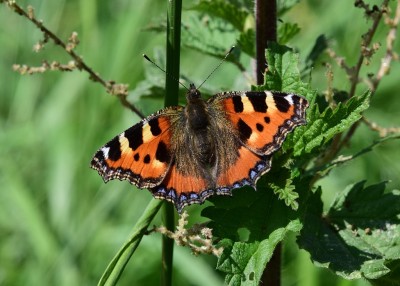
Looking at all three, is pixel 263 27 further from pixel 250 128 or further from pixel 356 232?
pixel 356 232

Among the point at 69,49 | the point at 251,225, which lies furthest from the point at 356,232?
the point at 69,49

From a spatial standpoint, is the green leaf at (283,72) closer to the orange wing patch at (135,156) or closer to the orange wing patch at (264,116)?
the orange wing patch at (264,116)

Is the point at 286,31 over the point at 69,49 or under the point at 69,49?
over

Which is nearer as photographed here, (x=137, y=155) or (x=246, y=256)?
(x=246, y=256)

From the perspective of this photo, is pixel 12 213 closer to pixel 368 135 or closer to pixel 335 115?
pixel 368 135

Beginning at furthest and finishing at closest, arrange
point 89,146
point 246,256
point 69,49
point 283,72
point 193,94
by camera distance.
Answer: point 89,146
point 193,94
point 69,49
point 283,72
point 246,256

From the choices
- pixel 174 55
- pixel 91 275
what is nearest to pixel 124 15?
pixel 91 275

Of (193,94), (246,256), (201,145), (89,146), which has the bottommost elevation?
(246,256)
